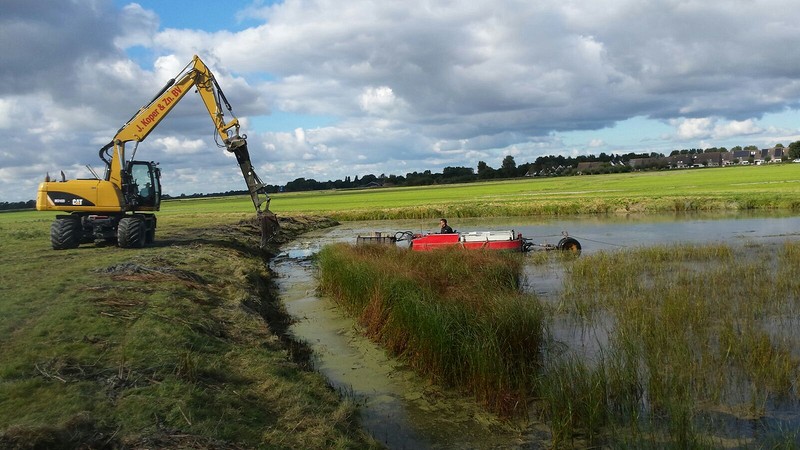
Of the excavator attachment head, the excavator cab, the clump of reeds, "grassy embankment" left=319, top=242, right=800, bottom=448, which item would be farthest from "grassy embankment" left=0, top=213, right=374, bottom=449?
the excavator attachment head

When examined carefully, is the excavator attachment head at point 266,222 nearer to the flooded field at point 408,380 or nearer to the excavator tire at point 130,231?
the flooded field at point 408,380

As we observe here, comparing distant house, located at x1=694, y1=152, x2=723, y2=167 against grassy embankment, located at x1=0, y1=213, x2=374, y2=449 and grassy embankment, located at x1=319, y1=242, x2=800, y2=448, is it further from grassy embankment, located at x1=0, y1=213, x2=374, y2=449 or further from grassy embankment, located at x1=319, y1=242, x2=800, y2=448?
grassy embankment, located at x1=0, y1=213, x2=374, y2=449

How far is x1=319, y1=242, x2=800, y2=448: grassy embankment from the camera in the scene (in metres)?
6.48

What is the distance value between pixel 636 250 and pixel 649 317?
9861 mm

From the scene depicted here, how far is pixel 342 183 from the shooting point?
14650 cm

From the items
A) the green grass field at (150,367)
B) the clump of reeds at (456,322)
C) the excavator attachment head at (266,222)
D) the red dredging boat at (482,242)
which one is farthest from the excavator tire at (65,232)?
the clump of reeds at (456,322)

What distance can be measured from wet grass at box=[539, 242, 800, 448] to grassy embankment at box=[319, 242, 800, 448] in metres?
0.02

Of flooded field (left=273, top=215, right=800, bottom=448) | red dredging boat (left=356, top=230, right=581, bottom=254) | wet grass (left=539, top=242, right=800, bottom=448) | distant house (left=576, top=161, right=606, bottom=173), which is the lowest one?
flooded field (left=273, top=215, right=800, bottom=448)

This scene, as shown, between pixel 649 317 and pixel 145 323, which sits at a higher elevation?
pixel 145 323

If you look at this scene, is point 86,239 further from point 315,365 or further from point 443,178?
point 443,178

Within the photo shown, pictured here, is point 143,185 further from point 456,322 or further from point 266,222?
point 456,322

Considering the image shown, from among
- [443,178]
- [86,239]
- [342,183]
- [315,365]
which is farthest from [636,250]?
[342,183]

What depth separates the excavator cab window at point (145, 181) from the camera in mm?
19875

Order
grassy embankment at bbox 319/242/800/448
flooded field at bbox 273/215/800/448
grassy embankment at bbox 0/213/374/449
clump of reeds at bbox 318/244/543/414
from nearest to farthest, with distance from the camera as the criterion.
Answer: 1. grassy embankment at bbox 0/213/374/449
2. grassy embankment at bbox 319/242/800/448
3. flooded field at bbox 273/215/800/448
4. clump of reeds at bbox 318/244/543/414
